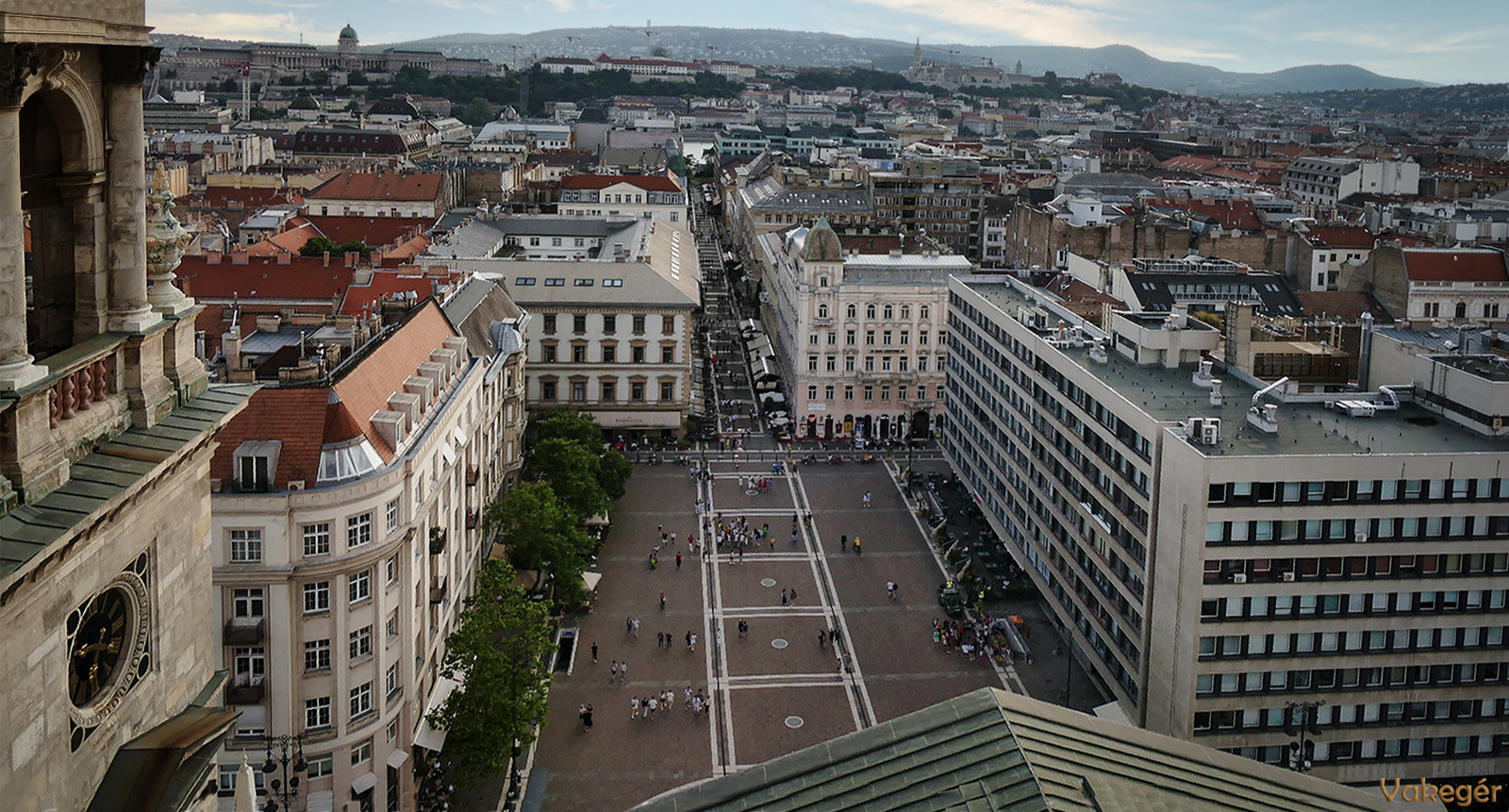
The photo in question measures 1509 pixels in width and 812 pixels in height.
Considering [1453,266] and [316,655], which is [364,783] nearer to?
[316,655]

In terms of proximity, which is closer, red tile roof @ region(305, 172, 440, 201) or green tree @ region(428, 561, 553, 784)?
green tree @ region(428, 561, 553, 784)

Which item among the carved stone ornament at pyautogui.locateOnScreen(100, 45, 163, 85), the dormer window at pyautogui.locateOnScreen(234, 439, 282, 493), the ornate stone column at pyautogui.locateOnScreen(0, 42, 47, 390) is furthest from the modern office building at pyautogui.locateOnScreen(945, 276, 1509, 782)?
the ornate stone column at pyautogui.locateOnScreen(0, 42, 47, 390)

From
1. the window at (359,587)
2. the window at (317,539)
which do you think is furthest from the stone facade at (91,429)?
the window at (359,587)

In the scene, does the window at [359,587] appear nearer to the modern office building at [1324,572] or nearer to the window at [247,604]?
the window at [247,604]

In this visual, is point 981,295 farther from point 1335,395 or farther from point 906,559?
point 1335,395

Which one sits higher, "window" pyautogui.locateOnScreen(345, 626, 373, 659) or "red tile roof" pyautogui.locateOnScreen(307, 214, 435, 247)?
"red tile roof" pyautogui.locateOnScreen(307, 214, 435, 247)

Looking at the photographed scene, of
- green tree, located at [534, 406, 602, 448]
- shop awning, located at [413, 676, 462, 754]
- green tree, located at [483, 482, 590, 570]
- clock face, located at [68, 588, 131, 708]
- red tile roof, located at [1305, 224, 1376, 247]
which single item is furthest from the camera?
red tile roof, located at [1305, 224, 1376, 247]

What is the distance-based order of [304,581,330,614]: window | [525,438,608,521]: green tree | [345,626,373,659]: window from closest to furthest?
1. [304,581,330,614]: window
2. [345,626,373,659]: window
3. [525,438,608,521]: green tree

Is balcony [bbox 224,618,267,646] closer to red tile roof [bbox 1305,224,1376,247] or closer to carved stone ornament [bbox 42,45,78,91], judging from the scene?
carved stone ornament [bbox 42,45,78,91]
